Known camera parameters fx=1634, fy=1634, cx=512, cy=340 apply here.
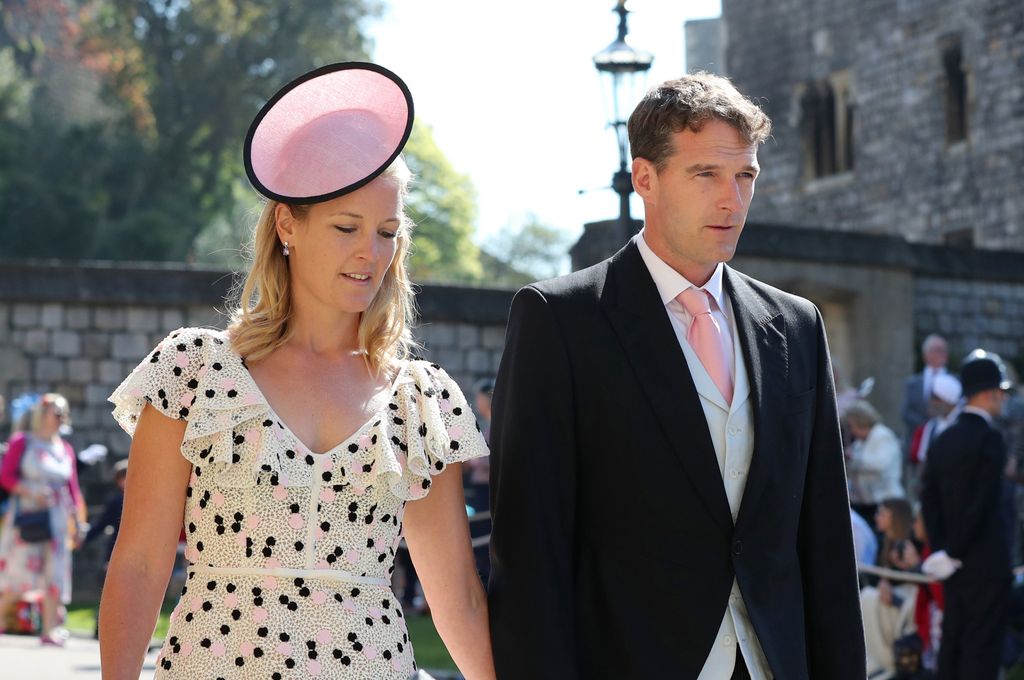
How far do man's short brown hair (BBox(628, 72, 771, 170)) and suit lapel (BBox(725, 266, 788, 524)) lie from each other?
343mm

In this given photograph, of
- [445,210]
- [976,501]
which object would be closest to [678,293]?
[976,501]

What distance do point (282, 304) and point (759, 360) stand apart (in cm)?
99

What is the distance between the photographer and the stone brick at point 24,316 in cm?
1425

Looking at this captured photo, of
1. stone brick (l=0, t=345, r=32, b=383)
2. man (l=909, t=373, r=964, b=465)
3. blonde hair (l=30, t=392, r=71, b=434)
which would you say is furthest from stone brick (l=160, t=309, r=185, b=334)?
man (l=909, t=373, r=964, b=465)

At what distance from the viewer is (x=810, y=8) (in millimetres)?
26562

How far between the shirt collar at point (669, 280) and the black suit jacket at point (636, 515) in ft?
0.14

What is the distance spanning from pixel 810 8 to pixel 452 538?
964 inches

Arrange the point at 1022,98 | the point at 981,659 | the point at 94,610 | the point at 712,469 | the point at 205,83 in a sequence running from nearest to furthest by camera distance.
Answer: the point at 712,469, the point at 981,659, the point at 94,610, the point at 1022,98, the point at 205,83

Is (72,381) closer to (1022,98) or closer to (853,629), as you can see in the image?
(853,629)

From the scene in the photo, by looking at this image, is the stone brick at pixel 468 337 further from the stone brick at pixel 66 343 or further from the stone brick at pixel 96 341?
the stone brick at pixel 66 343

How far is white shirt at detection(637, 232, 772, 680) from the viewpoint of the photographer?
3205 mm

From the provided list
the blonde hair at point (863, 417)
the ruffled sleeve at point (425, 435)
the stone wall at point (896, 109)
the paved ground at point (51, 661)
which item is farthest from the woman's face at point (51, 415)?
the stone wall at point (896, 109)

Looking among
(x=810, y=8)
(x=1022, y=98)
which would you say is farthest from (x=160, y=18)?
(x=1022, y=98)

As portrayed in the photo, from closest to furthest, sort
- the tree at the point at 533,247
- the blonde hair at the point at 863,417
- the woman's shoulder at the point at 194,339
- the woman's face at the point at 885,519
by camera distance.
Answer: the woman's shoulder at the point at 194,339, the woman's face at the point at 885,519, the blonde hair at the point at 863,417, the tree at the point at 533,247
